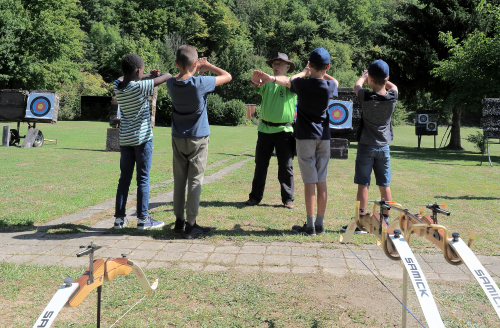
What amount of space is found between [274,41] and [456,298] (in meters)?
92.9

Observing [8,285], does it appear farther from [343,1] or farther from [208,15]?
[343,1]

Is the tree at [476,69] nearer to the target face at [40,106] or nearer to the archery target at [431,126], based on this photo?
the archery target at [431,126]

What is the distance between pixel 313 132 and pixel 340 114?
27.6ft

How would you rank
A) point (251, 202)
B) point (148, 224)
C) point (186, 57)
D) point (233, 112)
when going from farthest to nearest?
point (233, 112)
point (251, 202)
point (148, 224)
point (186, 57)

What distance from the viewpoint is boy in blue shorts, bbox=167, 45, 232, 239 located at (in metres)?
4.49

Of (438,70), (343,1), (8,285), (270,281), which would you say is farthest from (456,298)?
(343,1)

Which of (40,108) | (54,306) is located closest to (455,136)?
(40,108)

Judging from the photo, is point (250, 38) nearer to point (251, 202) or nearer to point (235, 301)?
point (251, 202)

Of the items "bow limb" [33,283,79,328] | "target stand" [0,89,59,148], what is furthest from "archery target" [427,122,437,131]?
"bow limb" [33,283,79,328]

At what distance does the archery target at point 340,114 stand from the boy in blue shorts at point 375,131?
784 centimetres

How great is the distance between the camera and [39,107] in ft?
51.8

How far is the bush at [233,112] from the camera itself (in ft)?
130

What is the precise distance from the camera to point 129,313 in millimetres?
2816

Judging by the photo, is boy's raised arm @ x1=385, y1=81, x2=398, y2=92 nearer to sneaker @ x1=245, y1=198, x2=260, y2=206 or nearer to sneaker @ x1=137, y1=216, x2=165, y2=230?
sneaker @ x1=245, y1=198, x2=260, y2=206
